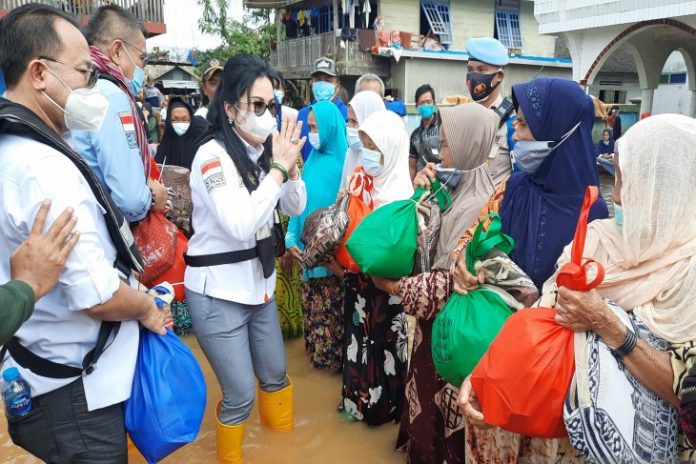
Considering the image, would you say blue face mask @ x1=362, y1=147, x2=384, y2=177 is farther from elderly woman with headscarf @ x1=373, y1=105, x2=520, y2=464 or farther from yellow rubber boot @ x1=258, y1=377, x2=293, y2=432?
yellow rubber boot @ x1=258, y1=377, x2=293, y2=432

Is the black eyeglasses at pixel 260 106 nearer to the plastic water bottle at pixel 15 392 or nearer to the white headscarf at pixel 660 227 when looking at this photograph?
the plastic water bottle at pixel 15 392

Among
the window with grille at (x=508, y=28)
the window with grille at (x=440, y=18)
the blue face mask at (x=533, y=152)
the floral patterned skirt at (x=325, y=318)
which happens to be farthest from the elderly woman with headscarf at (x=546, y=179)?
the window with grille at (x=508, y=28)

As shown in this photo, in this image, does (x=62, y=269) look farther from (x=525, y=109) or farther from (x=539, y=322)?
(x=525, y=109)

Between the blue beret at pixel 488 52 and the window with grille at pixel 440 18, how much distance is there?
13670mm

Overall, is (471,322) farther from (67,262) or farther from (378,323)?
(67,262)

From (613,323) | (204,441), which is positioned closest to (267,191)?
(613,323)

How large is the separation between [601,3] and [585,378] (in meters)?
12.6

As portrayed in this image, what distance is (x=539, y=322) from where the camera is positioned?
1.38 m

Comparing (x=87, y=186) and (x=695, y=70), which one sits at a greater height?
(x=695, y=70)

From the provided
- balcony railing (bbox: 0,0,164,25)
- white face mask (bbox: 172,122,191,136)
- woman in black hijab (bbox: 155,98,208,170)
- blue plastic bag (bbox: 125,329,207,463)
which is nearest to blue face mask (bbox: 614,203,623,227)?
blue plastic bag (bbox: 125,329,207,463)

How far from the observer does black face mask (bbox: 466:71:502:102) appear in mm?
3877

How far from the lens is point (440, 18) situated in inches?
661

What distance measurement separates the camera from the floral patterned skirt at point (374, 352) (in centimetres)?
278

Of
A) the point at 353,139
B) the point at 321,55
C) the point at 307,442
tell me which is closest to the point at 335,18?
the point at 321,55
